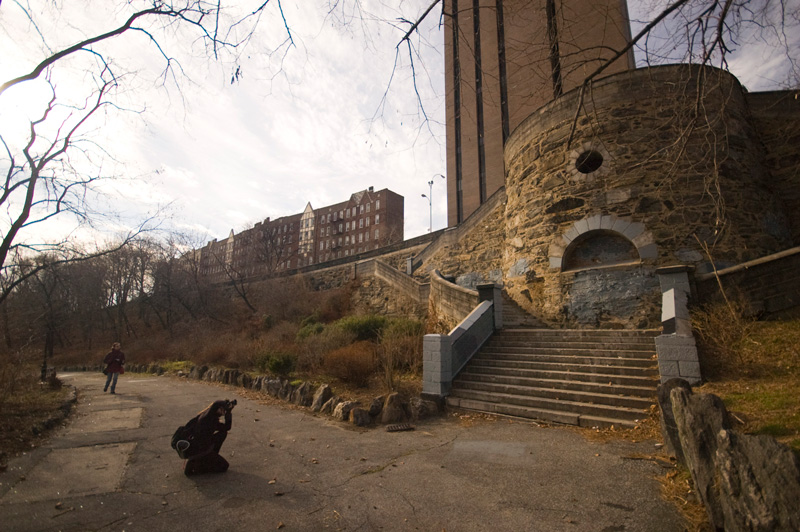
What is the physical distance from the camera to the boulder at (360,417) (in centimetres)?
662

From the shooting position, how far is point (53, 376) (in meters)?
11.2

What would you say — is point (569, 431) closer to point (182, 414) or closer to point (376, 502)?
point (376, 502)

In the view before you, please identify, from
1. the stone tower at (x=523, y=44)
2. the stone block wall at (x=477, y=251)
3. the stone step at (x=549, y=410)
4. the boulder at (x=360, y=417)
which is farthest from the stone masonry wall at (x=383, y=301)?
the stone tower at (x=523, y=44)

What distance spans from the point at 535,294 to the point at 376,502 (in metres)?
9.21

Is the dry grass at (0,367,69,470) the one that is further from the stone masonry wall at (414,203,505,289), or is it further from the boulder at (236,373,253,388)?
the stone masonry wall at (414,203,505,289)

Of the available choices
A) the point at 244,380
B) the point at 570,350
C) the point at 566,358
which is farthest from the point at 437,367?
the point at 244,380

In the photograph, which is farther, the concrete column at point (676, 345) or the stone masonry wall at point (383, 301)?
the stone masonry wall at point (383, 301)

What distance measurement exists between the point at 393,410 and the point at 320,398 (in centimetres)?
195

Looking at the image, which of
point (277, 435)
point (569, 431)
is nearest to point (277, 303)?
point (277, 435)

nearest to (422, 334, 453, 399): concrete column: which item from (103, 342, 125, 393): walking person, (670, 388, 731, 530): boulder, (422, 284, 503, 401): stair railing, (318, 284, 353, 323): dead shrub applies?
(422, 284, 503, 401): stair railing

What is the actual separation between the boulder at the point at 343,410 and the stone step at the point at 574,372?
3009mm

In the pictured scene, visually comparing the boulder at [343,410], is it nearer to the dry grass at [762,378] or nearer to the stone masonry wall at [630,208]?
the dry grass at [762,378]

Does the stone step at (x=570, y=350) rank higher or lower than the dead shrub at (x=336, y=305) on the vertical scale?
lower

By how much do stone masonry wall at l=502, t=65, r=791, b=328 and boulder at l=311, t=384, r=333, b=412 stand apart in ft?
22.0
